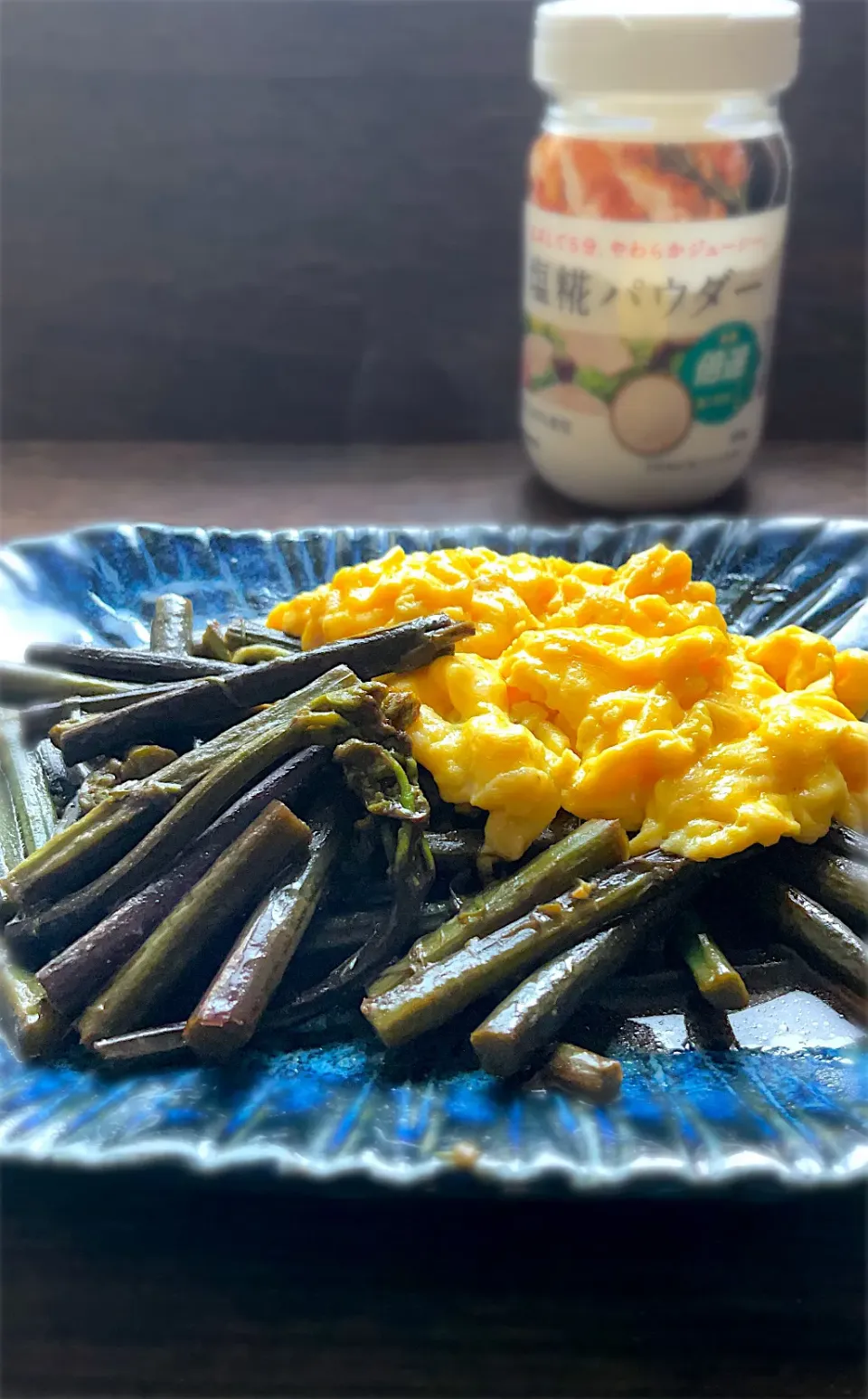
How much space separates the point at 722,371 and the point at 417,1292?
2717 mm

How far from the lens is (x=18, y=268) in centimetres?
443

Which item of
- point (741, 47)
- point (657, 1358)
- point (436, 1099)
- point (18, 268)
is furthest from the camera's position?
point (18, 268)

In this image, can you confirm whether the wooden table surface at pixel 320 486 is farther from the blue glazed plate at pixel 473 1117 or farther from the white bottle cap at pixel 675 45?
the blue glazed plate at pixel 473 1117

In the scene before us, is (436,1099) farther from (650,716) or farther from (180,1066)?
(650,716)

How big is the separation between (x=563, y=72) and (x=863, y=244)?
178 cm

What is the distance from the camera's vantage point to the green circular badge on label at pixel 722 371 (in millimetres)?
3283

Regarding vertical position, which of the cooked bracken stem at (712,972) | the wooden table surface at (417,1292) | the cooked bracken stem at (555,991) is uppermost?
the cooked bracken stem at (555,991)

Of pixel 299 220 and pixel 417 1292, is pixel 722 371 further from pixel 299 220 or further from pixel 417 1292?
pixel 417 1292

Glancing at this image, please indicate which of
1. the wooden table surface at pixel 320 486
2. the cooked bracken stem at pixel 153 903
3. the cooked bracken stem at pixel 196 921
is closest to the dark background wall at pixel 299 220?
the wooden table surface at pixel 320 486

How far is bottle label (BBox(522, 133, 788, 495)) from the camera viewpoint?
309 cm

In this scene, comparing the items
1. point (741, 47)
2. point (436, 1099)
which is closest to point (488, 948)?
point (436, 1099)

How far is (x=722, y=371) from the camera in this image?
10.9ft

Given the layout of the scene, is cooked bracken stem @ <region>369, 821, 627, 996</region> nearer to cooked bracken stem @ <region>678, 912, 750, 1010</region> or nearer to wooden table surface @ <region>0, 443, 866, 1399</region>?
cooked bracken stem @ <region>678, 912, 750, 1010</region>

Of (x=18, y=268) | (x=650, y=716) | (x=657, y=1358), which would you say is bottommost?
(x=657, y=1358)
